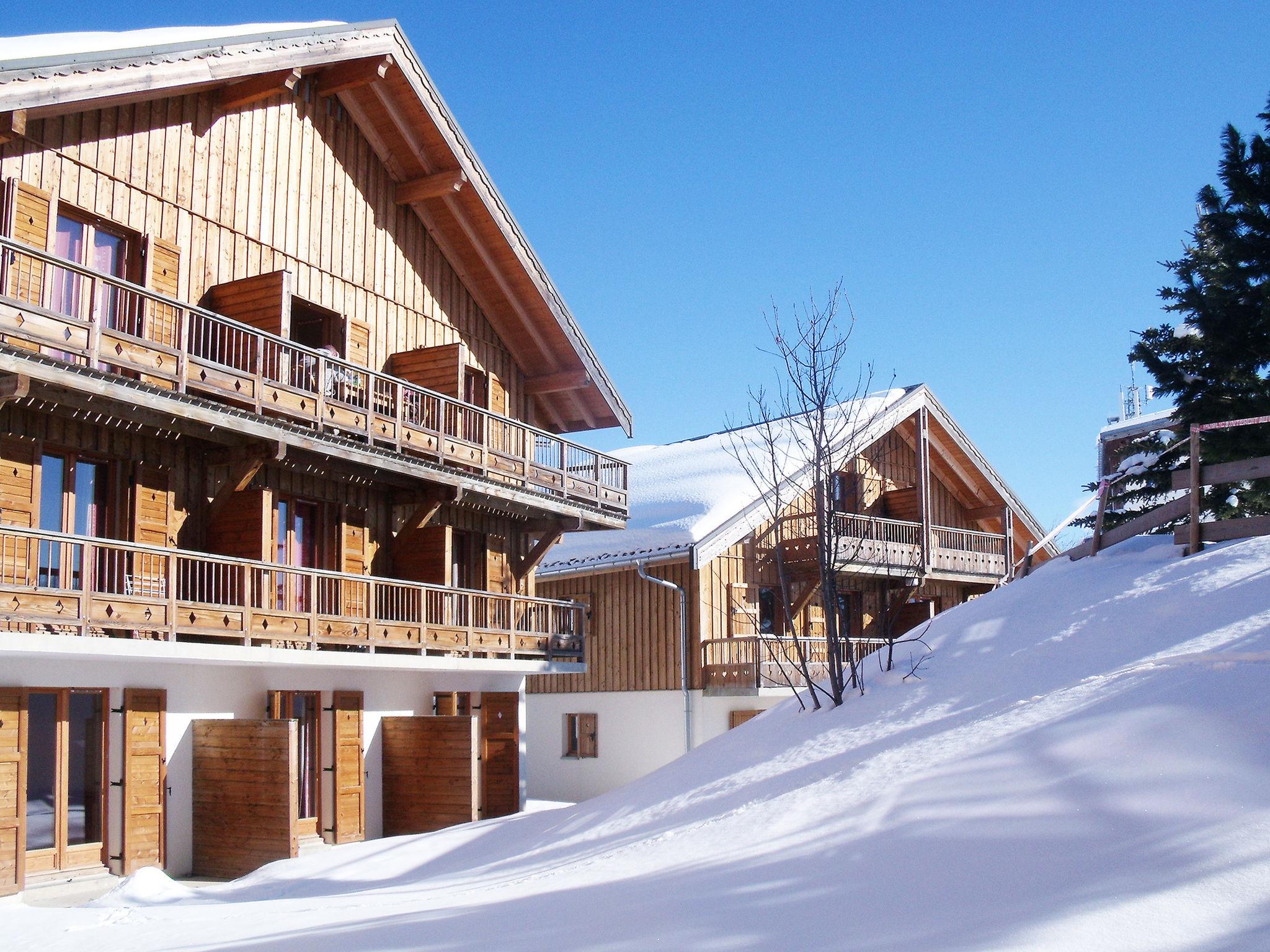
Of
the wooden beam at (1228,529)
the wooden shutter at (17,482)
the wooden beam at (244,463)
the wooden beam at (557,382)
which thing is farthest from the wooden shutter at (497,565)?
the wooden beam at (1228,529)

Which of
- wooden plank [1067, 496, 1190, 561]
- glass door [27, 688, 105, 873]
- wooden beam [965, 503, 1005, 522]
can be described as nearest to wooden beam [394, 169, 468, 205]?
glass door [27, 688, 105, 873]

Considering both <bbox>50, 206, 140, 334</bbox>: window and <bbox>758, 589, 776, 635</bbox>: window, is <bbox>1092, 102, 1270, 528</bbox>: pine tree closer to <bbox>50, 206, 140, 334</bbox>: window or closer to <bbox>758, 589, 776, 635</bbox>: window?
<bbox>758, 589, 776, 635</bbox>: window

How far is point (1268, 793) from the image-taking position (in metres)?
6.81

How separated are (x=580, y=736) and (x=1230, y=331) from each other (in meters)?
16.1

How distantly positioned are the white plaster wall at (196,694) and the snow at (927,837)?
254 centimetres

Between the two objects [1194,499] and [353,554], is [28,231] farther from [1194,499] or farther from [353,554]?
[1194,499]

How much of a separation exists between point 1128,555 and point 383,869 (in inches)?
365

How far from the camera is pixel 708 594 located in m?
26.3

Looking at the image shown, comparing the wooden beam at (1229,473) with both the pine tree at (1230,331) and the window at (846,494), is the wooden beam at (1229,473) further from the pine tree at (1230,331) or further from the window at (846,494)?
the window at (846,494)

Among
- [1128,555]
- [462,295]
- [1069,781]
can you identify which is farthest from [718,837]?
[462,295]

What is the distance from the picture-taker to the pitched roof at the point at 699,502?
26.0 m

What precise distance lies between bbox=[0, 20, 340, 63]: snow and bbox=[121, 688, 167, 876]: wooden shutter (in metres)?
7.31

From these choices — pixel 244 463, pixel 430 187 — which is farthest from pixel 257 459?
pixel 430 187

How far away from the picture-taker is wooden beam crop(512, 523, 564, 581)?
2175cm
